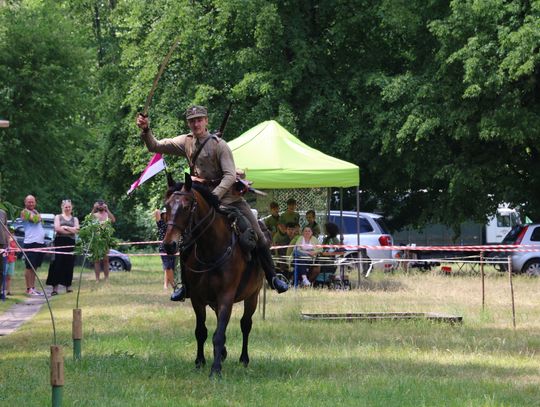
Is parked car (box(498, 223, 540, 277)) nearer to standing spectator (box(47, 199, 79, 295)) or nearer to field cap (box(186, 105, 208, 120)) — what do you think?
standing spectator (box(47, 199, 79, 295))

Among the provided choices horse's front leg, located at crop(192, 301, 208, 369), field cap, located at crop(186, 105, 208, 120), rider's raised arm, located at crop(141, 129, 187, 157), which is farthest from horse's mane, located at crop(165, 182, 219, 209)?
horse's front leg, located at crop(192, 301, 208, 369)

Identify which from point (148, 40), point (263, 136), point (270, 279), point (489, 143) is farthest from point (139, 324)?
point (148, 40)

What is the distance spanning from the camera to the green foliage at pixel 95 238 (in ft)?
45.2

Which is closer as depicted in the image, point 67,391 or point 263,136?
point 67,391

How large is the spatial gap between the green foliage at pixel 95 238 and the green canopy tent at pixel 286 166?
9.48m

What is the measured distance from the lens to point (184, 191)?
1086 cm

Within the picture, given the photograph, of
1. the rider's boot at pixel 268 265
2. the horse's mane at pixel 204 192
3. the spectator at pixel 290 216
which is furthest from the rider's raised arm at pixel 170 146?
the spectator at pixel 290 216

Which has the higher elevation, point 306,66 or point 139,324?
point 306,66

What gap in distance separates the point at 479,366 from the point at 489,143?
880 inches

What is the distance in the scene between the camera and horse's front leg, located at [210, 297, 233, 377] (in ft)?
35.3

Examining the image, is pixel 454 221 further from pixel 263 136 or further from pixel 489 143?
pixel 263 136

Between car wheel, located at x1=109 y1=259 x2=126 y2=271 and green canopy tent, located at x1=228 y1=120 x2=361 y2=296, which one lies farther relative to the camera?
car wheel, located at x1=109 y1=259 x2=126 y2=271

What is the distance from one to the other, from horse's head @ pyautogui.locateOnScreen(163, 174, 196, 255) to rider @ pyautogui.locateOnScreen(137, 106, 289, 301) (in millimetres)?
340

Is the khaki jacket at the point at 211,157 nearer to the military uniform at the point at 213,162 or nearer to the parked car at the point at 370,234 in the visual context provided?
the military uniform at the point at 213,162
